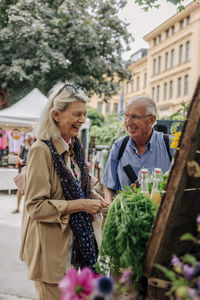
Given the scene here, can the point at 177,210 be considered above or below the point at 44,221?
above

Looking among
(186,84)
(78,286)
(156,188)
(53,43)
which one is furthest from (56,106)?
(186,84)

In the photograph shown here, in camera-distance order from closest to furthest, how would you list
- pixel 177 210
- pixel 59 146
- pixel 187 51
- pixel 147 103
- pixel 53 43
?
pixel 177 210 → pixel 59 146 → pixel 147 103 → pixel 53 43 → pixel 187 51

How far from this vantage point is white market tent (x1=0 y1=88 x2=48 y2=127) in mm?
10242

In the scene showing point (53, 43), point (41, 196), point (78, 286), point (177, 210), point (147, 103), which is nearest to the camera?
point (78, 286)

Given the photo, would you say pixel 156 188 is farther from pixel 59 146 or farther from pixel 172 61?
pixel 172 61

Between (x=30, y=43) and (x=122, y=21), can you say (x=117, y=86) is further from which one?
(x=30, y=43)

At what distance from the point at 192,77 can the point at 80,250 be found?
37.8 m

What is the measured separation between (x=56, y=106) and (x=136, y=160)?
2.97ft

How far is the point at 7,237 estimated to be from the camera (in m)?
5.95

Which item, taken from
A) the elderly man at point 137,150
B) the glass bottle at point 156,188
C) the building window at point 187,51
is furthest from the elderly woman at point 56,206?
the building window at point 187,51

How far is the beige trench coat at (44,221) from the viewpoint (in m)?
1.86

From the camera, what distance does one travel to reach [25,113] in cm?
1059

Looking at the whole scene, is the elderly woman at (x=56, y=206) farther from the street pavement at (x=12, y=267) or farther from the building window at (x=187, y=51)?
the building window at (x=187, y=51)

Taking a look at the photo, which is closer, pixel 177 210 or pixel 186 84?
pixel 177 210
